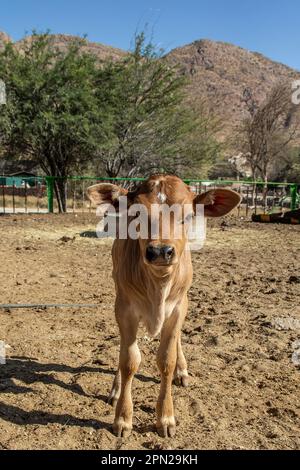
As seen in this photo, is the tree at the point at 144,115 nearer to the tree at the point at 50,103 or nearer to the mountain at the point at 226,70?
the tree at the point at 50,103

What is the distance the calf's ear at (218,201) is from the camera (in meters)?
3.29

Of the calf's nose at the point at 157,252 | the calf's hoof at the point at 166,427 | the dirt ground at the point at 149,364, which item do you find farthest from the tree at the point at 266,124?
the calf's nose at the point at 157,252

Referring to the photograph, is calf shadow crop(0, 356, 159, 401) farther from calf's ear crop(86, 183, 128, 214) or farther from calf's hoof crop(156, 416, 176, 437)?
calf's ear crop(86, 183, 128, 214)

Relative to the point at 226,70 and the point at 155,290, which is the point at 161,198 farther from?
the point at 226,70

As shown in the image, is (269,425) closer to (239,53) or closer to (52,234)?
(52,234)

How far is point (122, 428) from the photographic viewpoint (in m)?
3.10

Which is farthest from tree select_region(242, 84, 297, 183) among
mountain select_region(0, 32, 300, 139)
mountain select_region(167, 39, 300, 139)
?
mountain select_region(0, 32, 300, 139)

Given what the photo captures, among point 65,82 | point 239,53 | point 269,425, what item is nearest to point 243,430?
point 269,425

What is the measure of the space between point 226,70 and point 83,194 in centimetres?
12095

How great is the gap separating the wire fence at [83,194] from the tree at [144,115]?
8.04 ft

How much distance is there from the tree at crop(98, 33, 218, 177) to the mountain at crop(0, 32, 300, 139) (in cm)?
7798

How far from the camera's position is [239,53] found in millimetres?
140125

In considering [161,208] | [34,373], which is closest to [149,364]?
[34,373]

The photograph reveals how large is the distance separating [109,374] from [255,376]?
1.31 m
